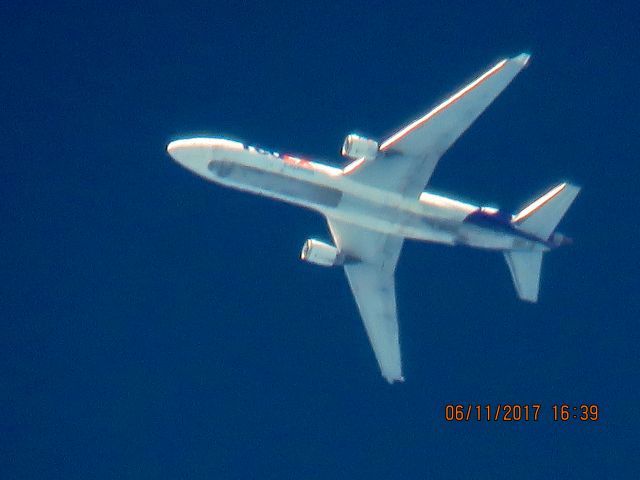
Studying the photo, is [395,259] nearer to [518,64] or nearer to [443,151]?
[443,151]

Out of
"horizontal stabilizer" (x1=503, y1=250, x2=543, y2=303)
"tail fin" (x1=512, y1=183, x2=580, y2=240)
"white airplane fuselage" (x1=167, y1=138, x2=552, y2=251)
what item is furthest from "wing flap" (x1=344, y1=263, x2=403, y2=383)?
"tail fin" (x1=512, y1=183, x2=580, y2=240)

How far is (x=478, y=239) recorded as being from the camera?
67750mm

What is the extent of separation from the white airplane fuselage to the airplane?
61mm

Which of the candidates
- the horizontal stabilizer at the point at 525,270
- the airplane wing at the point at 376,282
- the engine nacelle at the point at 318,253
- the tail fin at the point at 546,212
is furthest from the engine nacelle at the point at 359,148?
the horizontal stabilizer at the point at 525,270

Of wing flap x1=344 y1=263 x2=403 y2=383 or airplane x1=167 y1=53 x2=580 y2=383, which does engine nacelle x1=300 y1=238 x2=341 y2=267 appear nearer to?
airplane x1=167 y1=53 x2=580 y2=383

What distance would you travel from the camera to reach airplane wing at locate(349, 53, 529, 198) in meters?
61.7

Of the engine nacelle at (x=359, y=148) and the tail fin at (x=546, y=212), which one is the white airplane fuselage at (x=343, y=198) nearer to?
the tail fin at (x=546, y=212)

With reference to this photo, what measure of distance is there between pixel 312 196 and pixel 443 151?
8468 millimetres

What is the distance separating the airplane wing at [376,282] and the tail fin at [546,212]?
7974mm

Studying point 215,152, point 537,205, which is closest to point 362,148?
point 215,152

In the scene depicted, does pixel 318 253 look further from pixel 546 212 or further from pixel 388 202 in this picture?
pixel 546 212

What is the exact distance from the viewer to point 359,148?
62.9m

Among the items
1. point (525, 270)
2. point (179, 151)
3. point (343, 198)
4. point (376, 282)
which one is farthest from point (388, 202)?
point (179, 151)

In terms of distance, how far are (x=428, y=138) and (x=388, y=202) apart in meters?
4.72
